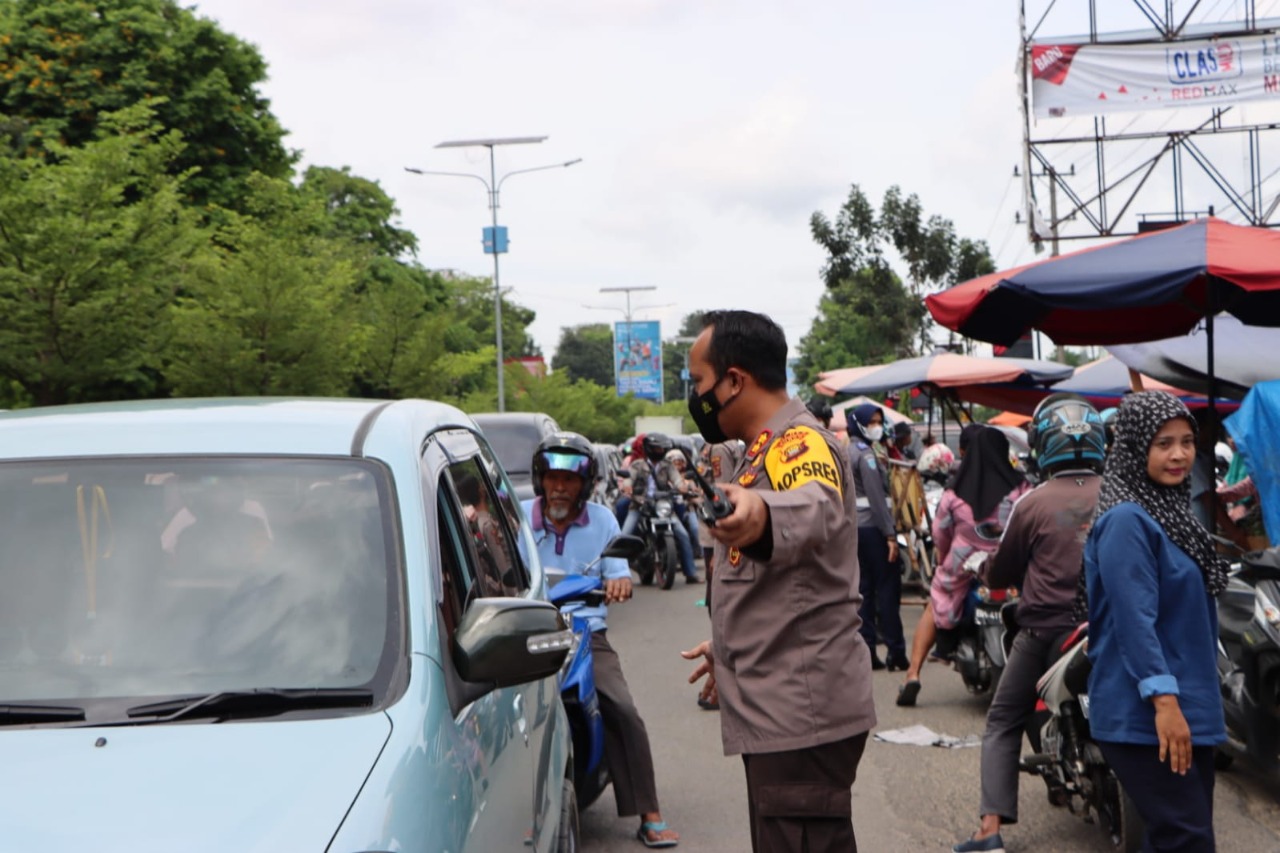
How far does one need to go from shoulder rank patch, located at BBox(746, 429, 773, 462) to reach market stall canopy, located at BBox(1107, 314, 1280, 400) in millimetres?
6771

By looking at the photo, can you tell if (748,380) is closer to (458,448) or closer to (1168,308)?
(458,448)

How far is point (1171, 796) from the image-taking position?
4.20 m

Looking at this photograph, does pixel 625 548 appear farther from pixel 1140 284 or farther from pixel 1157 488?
pixel 1140 284

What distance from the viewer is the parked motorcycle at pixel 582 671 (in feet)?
18.6

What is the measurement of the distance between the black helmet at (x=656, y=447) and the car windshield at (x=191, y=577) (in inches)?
23.8

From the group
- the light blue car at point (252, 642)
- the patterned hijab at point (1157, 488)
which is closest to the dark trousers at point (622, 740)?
the light blue car at point (252, 642)

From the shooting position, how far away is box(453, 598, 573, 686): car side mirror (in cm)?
312

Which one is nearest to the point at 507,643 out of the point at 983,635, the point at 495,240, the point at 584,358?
the point at 983,635

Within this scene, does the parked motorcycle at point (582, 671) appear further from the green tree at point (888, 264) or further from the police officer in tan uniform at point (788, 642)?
the green tree at point (888, 264)

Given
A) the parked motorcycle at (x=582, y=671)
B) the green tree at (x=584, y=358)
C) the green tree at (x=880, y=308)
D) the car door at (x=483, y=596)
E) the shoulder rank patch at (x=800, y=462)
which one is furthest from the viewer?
the green tree at (x=584, y=358)

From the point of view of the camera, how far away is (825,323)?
7769 centimetres

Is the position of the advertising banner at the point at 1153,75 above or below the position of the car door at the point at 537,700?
above

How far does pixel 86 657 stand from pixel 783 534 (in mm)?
1460

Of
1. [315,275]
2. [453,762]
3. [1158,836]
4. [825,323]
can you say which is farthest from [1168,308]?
[825,323]
